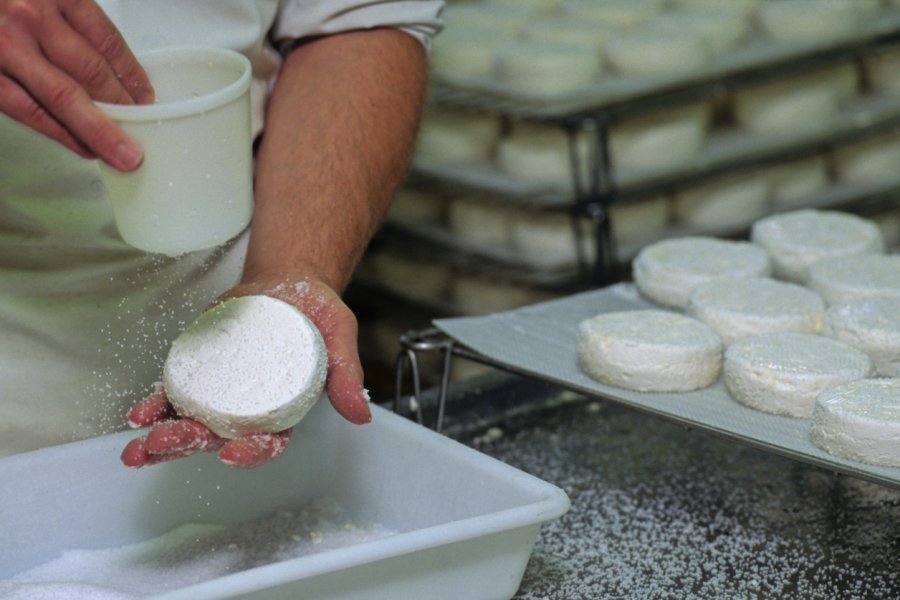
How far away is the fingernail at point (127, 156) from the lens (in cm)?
94

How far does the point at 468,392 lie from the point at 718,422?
0.34 meters

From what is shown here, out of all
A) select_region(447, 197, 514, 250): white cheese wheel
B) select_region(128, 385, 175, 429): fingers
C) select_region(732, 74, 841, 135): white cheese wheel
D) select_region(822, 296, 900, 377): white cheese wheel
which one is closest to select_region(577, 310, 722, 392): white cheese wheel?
select_region(822, 296, 900, 377): white cheese wheel

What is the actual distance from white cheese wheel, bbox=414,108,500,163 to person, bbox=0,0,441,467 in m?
0.74

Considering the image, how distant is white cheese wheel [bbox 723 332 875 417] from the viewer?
1369mm

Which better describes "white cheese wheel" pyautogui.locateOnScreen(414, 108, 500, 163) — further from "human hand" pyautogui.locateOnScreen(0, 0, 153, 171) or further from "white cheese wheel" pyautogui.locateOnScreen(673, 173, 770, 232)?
"human hand" pyautogui.locateOnScreen(0, 0, 153, 171)

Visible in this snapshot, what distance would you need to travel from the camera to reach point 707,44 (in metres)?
2.30

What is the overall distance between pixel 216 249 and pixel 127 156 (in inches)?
23.3

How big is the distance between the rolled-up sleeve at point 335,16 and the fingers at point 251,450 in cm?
66

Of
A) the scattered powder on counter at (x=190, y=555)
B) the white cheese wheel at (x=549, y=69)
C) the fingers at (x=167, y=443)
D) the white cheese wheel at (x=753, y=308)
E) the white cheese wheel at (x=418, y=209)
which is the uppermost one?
the white cheese wheel at (x=549, y=69)

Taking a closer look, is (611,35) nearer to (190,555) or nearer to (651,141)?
(651,141)

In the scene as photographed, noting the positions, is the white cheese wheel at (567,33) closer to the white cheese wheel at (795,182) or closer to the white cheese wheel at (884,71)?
the white cheese wheel at (795,182)

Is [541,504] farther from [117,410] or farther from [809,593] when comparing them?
[117,410]

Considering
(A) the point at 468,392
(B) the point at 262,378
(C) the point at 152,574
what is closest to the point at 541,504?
(B) the point at 262,378

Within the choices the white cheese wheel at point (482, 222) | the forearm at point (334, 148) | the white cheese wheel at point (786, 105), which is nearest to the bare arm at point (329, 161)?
the forearm at point (334, 148)
